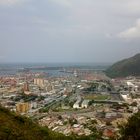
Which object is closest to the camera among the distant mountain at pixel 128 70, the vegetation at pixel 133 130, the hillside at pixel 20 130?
the hillside at pixel 20 130

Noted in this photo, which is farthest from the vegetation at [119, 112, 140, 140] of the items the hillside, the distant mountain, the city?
the distant mountain

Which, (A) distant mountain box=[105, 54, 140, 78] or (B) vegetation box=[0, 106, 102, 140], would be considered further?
(A) distant mountain box=[105, 54, 140, 78]

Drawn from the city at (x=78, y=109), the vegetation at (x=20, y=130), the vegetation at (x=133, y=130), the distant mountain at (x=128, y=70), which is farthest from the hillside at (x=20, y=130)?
the distant mountain at (x=128, y=70)

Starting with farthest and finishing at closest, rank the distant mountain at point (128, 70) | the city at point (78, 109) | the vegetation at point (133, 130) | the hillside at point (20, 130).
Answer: the distant mountain at point (128, 70) → the city at point (78, 109) → the vegetation at point (133, 130) → the hillside at point (20, 130)

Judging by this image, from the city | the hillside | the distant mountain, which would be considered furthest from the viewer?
the distant mountain

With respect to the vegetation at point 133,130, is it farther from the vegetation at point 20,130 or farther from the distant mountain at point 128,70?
the distant mountain at point 128,70

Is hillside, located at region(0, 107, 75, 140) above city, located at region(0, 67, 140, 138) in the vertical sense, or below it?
above

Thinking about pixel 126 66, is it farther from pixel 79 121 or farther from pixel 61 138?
pixel 61 138

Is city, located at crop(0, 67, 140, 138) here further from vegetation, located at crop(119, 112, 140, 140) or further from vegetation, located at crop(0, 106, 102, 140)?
vegetation, located at crop(0, 106, 102, 140)

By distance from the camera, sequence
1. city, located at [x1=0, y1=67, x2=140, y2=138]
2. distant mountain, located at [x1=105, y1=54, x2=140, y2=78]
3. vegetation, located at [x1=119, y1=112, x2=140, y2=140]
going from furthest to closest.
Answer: distant mountain, located at [x1=105, y1=54, x2=140, y2=78], city, located at [x1=0, y1=67, x2=140, y2=138], vegetation, located at [x1=119, y1=112, x2=140, y2=140]

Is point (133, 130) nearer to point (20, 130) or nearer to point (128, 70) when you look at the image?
point (20, 130)
